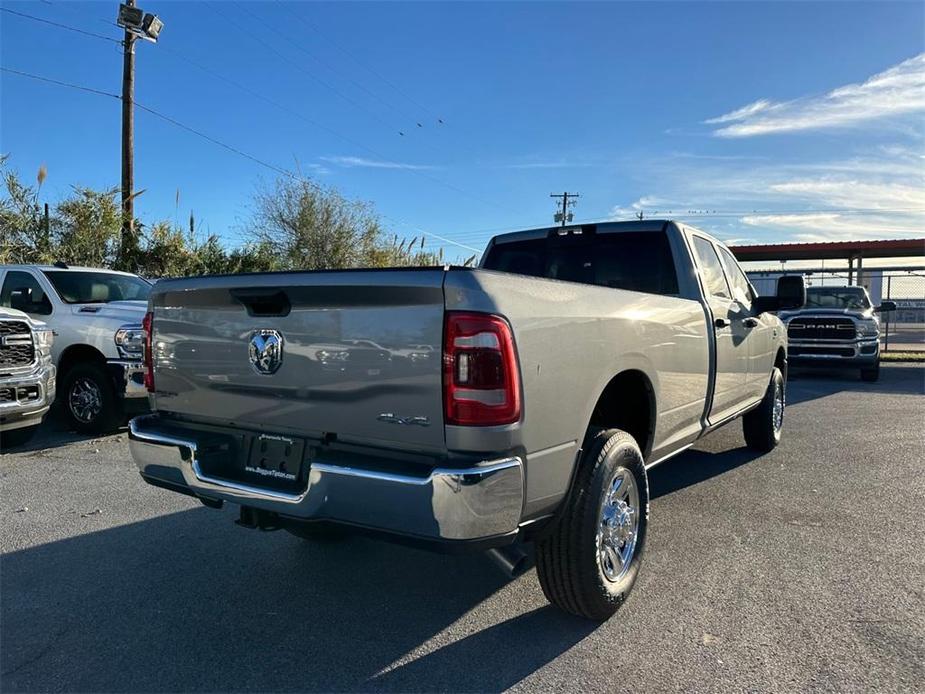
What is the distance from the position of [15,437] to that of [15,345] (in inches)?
47.6

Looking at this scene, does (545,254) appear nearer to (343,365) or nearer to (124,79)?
(343,365)

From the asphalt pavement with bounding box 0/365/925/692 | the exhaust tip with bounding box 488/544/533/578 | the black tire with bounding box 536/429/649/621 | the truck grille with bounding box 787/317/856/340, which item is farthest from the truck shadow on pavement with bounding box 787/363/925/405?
the exhaust tip with bounding box 488/544/533/578

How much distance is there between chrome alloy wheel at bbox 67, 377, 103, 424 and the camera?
7293 millimetres

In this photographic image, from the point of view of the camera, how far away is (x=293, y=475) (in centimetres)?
283

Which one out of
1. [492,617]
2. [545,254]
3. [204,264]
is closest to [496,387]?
[492,617]

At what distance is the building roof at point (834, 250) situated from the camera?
72.6 ft

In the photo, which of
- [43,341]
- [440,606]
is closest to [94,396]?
[43,341]

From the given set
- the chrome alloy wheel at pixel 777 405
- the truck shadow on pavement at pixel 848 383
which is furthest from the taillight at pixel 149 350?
the truck shadow on pavement at pixel 848 383

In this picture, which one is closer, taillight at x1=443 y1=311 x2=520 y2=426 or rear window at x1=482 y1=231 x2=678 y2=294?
taillight at x1=443 y1=311 x2=520 y2=426

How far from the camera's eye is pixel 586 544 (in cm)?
294

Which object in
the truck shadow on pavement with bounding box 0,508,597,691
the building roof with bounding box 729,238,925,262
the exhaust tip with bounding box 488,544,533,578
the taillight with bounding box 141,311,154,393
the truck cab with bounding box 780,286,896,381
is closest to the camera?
the truck shadow on pavement with bounding box 0,508,597,691

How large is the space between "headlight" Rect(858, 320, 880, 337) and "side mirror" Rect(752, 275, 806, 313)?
9.02m

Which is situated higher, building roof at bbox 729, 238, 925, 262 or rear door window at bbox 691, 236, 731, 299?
building roof at bbox 729, 238, 925, 262

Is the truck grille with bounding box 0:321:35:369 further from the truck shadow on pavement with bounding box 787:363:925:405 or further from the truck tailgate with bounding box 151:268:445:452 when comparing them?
the truck shadow on pavement with bounding box 787:363:925:405
